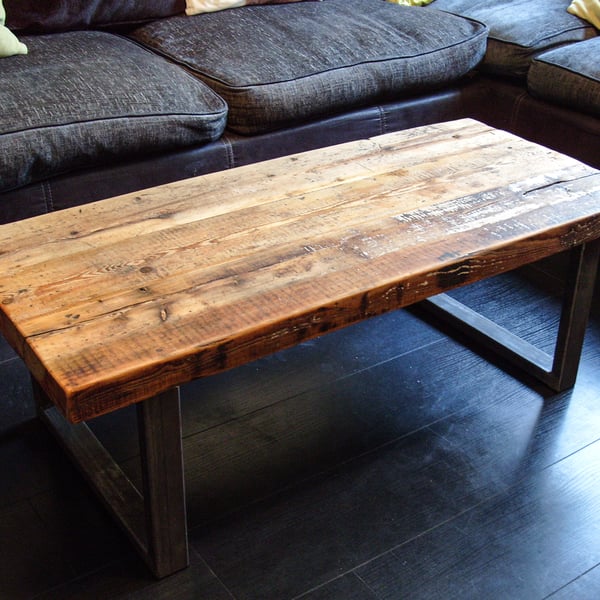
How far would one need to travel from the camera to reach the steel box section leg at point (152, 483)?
114cm

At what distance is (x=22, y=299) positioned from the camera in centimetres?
114

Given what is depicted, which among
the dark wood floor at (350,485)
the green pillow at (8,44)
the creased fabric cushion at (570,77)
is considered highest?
the green pillow at (8,44)

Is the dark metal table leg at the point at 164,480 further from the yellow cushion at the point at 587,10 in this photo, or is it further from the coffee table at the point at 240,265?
the yellow cushion at the point at 587,10

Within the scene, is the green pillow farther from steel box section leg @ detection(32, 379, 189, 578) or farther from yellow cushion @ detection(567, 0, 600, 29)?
yellow cushion @ detection(567, 0, 600, 29)

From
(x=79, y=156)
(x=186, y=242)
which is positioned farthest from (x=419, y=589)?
(x=79, y=156)

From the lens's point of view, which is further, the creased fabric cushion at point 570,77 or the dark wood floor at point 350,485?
the creased fabric cushion at point 570,77

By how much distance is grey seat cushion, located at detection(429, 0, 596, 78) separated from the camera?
2389 millimetres

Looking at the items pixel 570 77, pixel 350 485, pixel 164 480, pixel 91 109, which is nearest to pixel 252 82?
pixel 91 109

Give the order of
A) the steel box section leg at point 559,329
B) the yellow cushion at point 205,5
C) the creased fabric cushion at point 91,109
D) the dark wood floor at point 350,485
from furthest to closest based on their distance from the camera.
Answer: the yellow cushion at point 205,5
the creased fabric cushion at point 91,109
the steel box section leg at point 559,329
the dark wood floor at point 350,485

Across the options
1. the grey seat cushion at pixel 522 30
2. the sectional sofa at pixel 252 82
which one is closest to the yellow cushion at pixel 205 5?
the sectional sofa at pixel 252 82

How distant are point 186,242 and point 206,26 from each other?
46.9 inches

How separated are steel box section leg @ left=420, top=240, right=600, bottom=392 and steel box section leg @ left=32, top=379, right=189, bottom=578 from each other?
795 millimetres

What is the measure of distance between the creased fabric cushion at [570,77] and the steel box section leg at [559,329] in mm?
700

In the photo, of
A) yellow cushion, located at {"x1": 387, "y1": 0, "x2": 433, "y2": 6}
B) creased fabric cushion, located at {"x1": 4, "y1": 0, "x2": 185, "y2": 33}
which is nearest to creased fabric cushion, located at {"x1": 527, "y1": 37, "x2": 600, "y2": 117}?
yellow cushion, located at {"x1": 387, "y1": 0, "x2": 433, "y2": 6}
